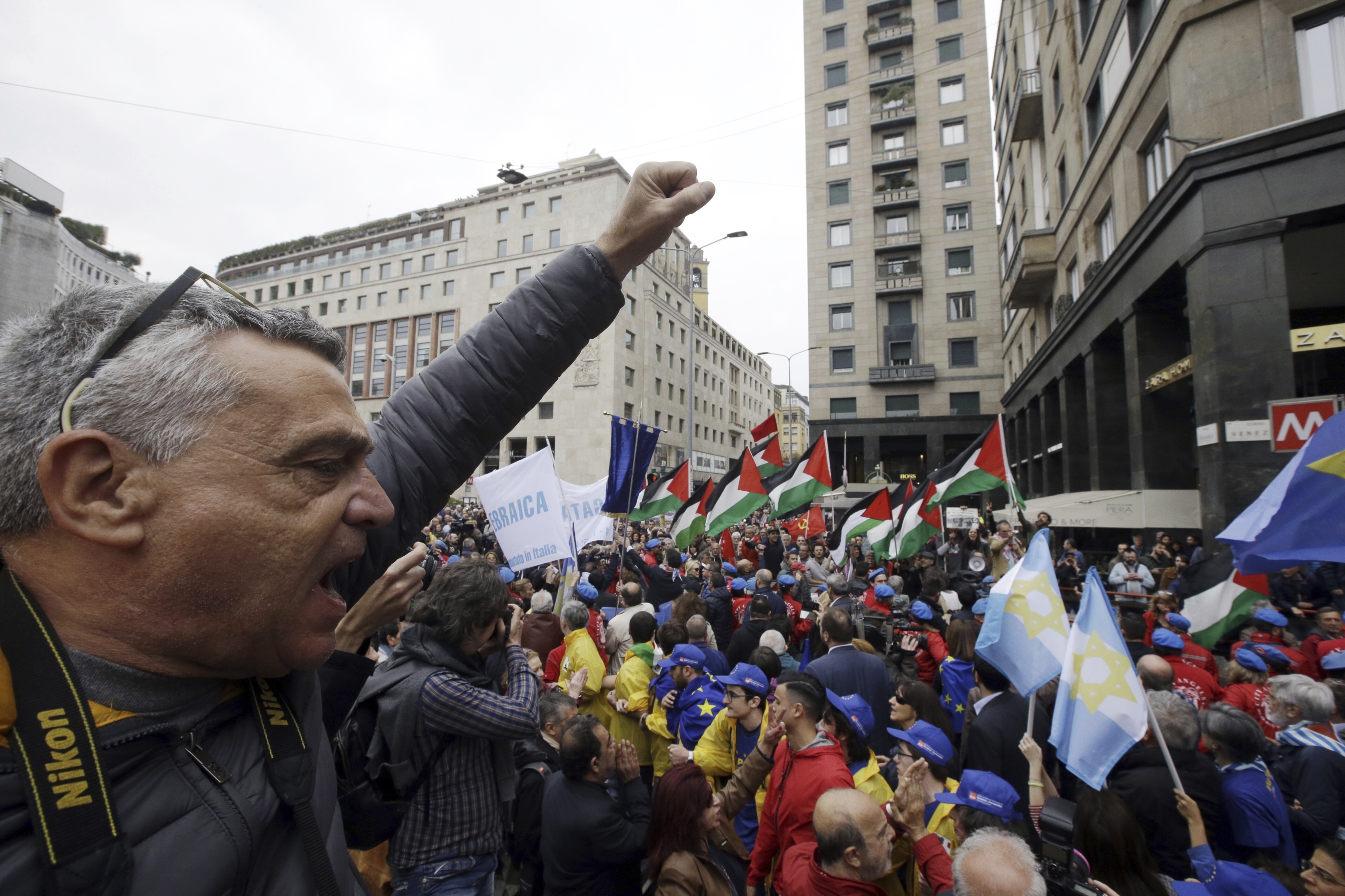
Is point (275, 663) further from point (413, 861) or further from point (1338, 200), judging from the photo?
point (1338, 200)

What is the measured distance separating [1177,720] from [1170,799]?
449mm

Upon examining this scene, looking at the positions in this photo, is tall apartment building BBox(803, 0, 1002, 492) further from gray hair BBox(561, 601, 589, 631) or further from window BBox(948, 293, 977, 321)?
gray hair BBox(561, 601, 589, 631)

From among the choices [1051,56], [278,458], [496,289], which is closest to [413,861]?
[278,458]

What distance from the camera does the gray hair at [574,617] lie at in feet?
17.4

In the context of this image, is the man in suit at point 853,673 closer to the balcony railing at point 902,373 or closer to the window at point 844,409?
the window at point 844,409

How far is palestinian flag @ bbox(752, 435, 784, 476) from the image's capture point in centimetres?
1103

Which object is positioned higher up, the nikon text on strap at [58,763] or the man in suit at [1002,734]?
the nikon text on strap at [58,763]

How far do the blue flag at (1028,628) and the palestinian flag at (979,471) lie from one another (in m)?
4.89

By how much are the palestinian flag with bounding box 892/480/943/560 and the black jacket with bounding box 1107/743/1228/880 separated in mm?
6305

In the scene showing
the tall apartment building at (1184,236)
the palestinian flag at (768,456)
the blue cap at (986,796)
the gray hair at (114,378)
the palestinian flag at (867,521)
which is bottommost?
the blue cap at (986,796)

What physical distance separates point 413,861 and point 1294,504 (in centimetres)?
Answer: 516

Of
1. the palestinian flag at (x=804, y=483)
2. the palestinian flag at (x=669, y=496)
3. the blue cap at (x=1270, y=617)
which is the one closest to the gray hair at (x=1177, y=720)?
the blue cap at (x=1270, y=617)

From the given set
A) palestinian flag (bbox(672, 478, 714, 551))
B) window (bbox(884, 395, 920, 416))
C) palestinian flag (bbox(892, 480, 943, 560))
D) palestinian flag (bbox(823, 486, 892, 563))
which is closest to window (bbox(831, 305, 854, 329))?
window (bbox(884, 395, 920, 416))

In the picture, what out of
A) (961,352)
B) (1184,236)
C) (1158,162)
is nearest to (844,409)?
(961,352)
